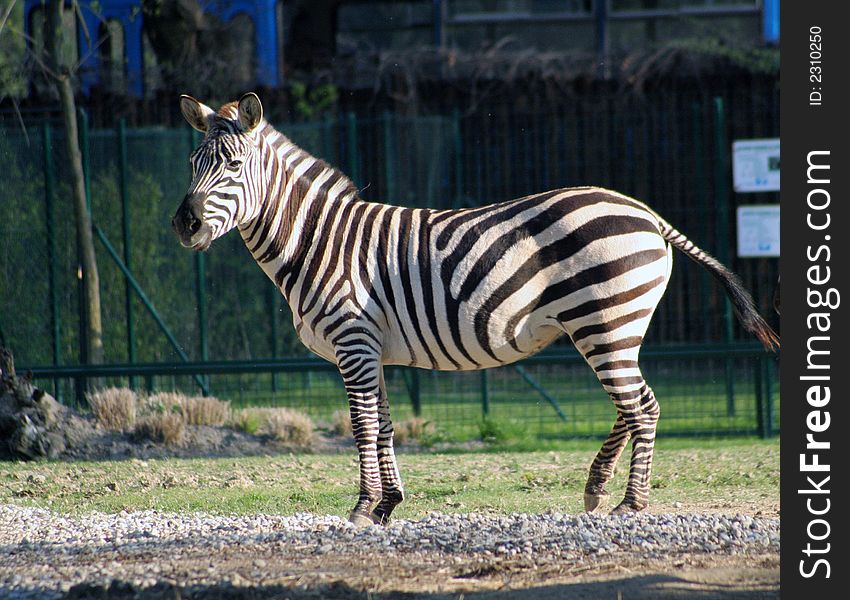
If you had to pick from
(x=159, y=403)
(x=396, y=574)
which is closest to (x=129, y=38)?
(x=159, y=403)

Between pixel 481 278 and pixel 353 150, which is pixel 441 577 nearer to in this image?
pixel 481 278

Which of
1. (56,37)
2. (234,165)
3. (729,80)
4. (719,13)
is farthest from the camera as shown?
(719,13)

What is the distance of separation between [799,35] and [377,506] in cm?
353

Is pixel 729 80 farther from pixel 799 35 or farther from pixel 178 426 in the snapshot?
→ pixel 799 35

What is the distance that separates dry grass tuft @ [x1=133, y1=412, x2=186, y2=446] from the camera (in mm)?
10172

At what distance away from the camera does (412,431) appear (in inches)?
421

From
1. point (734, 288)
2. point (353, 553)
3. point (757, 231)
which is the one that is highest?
point (757, 231)

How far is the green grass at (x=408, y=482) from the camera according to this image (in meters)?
7.71

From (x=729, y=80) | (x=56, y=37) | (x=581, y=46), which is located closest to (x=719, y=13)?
(x=581, y=46)

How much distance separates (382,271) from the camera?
695 centimetres

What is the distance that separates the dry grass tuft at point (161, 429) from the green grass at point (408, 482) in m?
0.54

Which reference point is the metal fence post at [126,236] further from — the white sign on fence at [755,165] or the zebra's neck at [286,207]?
the white sign on fence at [755,165]

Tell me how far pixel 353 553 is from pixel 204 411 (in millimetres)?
5293

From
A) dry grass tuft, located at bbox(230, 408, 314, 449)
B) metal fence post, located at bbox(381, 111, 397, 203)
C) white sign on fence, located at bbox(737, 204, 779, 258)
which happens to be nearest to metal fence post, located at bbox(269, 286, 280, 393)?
dry grass tuft, located at bbox(230, 408, 314, 449)
